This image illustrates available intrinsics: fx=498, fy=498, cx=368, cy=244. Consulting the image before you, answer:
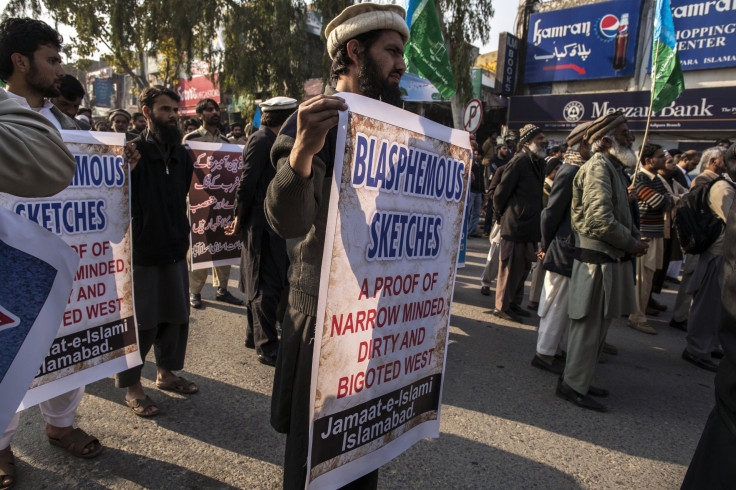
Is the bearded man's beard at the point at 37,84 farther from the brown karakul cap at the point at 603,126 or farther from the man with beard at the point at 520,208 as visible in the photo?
the man with beard at the point at 520,208

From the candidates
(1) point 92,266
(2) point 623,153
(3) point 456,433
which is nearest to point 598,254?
(2) point 623,153

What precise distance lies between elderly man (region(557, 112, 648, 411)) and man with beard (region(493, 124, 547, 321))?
163cm

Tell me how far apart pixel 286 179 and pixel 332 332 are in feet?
1.52

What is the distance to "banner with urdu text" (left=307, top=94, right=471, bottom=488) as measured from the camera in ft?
4.75

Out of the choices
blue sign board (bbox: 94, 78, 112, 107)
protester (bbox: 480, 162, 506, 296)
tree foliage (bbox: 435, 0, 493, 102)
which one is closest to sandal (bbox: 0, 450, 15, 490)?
protester (bbox: 480, 162, 506, 296)

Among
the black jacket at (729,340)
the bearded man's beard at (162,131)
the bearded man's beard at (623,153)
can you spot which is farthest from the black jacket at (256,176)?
the black jacket at (729,340)

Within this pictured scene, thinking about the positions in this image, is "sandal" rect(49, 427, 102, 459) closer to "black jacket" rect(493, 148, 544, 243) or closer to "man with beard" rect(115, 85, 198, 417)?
"man with beard" rect(115, 85, 198, 417)

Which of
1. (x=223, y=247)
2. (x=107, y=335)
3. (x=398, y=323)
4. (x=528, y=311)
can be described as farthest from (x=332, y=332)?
(x=528, y=311)

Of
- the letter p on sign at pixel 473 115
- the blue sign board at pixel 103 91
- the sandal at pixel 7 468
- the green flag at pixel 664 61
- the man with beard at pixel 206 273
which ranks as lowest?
the sandal at pixel 7 468

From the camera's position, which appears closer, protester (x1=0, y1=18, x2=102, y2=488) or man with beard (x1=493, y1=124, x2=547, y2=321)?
protester (x1=0, y1=18, x2=102, y2=488)

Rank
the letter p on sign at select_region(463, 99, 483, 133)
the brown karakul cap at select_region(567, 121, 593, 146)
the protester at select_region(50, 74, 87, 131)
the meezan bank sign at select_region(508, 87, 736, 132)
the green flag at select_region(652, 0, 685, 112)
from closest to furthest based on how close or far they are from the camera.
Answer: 1. the protester at select_region(50, 74, 87, 131)
2. the brown karakul cap at select_region(567, 121, 593, 146)
3. the green flag at select_region(652, 0, 685, 112)
4. the letter p on sign at select_region(463, 99, 483, 133)
5. the meezan bank sign at select_region(508, 87, 736, 132)

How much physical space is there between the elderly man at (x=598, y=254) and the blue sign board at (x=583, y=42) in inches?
623

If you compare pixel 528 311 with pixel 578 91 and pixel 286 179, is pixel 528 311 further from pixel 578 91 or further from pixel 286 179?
pixel 578 91

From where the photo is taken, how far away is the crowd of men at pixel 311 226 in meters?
1.60
